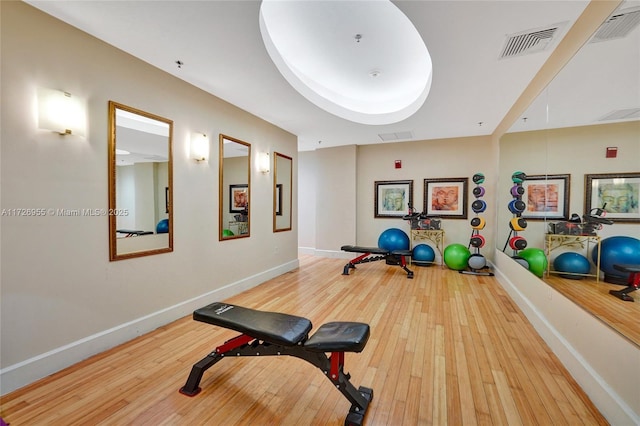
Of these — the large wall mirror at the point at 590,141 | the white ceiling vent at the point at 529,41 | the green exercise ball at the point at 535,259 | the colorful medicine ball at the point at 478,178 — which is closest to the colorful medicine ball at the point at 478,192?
the colorful medicine ball at the point at 478,178

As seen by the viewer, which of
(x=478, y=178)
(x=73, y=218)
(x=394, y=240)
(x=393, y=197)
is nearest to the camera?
(x=73, y=218)

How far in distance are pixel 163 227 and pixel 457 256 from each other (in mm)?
5243

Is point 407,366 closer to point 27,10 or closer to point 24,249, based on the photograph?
point 24,249

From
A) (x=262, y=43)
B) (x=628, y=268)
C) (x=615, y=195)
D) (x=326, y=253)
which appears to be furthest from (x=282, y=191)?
(x=628, y=268)

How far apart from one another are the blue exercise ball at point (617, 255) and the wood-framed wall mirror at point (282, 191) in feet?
13.9

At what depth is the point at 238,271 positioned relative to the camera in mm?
4129

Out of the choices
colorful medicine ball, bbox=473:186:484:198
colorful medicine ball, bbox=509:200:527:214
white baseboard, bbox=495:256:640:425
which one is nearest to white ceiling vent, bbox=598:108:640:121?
white baseboard, bbox=495:256:640:425

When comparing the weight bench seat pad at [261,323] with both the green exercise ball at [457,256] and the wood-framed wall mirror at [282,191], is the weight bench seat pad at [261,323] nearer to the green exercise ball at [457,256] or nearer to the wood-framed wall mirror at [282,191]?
the wood-framed wall mirror at [282,191]

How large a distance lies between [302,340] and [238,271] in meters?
2.59

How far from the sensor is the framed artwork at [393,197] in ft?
21.0

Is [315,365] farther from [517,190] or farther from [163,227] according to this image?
[517,190]

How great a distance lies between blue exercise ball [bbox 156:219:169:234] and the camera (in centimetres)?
298

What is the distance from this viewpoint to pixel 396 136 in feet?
18.7

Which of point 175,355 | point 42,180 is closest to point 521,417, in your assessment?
point 175,355
